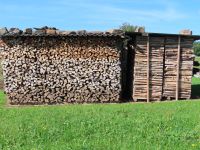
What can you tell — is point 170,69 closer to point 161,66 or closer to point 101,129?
point 161,66

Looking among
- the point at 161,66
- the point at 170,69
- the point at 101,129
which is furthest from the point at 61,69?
the point at 101,129

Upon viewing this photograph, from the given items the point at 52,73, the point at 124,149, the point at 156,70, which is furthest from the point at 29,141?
the point at 156,70

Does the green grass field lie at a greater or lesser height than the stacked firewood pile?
lesser

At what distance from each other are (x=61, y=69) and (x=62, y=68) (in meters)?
0.06

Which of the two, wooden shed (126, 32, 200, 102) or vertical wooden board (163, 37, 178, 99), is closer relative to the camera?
wooden shed (126, 32, 200, 102)

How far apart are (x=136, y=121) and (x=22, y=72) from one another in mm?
9015

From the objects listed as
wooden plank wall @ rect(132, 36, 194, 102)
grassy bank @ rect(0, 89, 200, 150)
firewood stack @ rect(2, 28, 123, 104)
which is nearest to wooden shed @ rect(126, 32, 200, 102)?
wooden plank wall @ rect(132, 36, 194, 102)

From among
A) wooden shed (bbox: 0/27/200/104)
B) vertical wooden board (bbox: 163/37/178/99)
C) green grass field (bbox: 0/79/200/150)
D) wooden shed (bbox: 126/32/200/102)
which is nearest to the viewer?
green grass field (bbox: 0/79/200/150)

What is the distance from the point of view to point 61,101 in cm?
2231

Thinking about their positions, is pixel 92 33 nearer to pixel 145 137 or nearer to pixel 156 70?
pixel 156 70

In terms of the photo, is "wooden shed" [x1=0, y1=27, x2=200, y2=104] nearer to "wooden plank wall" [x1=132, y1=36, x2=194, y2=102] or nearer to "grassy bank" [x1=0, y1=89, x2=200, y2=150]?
"wooden plank wall" [x1=132, y1=36, x2=194, y2=102]

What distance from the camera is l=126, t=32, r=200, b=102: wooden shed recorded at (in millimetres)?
22750

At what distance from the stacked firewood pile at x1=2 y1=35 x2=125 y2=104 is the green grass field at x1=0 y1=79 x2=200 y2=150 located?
446cm

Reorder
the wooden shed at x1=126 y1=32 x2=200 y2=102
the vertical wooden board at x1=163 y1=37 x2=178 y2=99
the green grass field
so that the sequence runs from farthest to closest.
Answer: the vertical wooden board at x1=163 y1=37 x2=178 y2=99 < the wooden shed at x1=126 y1=32 x2=200 y2=102 < the green grass field
